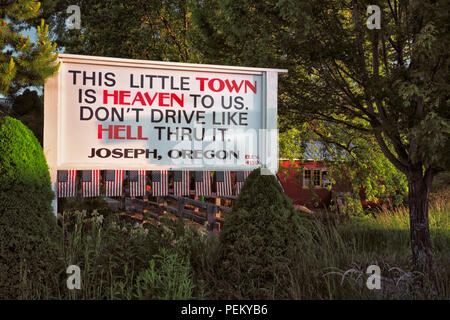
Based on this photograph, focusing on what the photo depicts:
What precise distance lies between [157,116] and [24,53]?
1.98 meters

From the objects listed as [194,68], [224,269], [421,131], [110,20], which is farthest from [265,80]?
[110,20]

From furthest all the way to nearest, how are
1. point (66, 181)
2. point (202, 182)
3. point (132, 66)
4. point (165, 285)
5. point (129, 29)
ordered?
point (129, 29), point (202, 182), point (132, 66), point (66, 181), point (165, 285)

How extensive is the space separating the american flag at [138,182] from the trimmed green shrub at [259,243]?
1.52 metres

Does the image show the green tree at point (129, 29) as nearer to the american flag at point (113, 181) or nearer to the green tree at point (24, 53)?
the green tree at point (24, 53)

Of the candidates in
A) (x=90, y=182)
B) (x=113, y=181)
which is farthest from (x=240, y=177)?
(x=90, y=182)

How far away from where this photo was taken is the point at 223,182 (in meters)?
5.89

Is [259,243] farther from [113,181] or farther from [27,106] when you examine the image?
[27,106]

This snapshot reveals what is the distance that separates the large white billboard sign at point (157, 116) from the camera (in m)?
5.30

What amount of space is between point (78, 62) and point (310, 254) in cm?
349

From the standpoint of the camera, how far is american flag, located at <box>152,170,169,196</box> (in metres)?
5.62

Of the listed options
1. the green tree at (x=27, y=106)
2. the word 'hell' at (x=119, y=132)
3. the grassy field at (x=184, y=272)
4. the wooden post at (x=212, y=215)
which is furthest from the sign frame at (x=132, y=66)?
the wooden post at (x=212, y=215)

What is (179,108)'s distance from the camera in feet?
18.4

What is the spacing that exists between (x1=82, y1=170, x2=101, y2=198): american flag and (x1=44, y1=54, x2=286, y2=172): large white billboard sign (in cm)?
14
